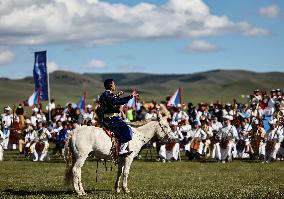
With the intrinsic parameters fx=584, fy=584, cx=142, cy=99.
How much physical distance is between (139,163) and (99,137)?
10924 millimetres

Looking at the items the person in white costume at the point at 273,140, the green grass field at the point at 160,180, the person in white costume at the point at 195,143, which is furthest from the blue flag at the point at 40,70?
the person in white costume at the point at 273,140

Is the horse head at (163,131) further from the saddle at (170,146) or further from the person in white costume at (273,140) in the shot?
the person in white costume at (273,140)

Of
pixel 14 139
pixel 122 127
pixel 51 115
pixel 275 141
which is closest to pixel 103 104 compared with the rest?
pixel 122 127

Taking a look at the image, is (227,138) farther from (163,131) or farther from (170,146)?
(163,131)

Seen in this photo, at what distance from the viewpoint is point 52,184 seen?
1881 centimetres

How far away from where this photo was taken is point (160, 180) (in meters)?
20.1

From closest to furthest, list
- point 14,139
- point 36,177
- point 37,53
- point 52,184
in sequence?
point 52,184
point 36,177
point 14,139
point 37,53

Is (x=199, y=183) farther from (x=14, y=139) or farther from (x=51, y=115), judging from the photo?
(x=51, y=115)

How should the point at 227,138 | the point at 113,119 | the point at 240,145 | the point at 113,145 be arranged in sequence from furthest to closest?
the point at 240,145, the point at 227,138, the point at 113,119, the point at 113,145

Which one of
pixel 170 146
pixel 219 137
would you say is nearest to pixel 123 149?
pixel 170 146

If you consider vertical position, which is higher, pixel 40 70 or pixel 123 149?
pixel 40 70

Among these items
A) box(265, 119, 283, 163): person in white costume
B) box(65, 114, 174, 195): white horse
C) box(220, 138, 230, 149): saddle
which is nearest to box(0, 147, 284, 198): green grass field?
box(65, 114, 174, 195): white horse

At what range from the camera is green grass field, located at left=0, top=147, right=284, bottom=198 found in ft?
50.9

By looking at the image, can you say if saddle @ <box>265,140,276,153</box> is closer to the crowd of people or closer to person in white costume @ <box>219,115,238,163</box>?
the crowd of people
